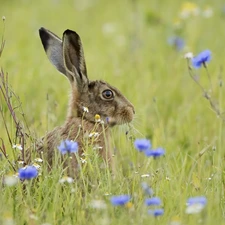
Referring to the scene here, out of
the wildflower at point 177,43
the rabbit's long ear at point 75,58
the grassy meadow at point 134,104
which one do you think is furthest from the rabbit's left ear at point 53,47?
the wildflower at point 177,43

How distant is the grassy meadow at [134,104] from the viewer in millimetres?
3965

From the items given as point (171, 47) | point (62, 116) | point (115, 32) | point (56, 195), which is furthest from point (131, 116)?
point (115, 32)

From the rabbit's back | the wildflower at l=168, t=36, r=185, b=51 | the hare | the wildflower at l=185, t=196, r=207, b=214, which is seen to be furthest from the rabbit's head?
the wildflower at l=168, t=36, r=185, b=51

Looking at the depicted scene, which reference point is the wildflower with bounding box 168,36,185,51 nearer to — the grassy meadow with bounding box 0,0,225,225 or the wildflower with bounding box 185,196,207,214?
the grassy meadow with bounding box 0,0,225,225

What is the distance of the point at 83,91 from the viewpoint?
5.64 meters

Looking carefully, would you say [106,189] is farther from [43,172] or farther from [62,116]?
[62,116]

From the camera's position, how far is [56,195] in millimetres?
3926

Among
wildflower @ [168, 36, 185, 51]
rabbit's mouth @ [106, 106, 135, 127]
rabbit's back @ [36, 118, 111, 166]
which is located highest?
wildflower @ [168, 36, 185, 51]

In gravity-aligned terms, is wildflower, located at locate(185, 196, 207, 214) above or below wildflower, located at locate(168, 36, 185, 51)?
below

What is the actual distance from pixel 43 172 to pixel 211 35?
5571mm

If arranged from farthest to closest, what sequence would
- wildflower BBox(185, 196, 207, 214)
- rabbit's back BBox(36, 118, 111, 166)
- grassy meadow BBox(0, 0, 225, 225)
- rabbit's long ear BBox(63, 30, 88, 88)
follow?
rabbit's long ear BBox(63, 30, 88, 88) < rabbit's back BBox(36, 118, 111, 166) < grassy meadow BBox(0, 0, 225, 225) < wildflower BBox(185, 196, 207, 214)

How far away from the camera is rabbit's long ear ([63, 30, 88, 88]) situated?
5.45 metres

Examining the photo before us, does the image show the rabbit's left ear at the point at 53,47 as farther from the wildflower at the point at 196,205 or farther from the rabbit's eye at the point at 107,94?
the wildflower at the point at 196,205

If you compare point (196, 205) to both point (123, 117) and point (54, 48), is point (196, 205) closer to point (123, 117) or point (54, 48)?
point (123, 117)
